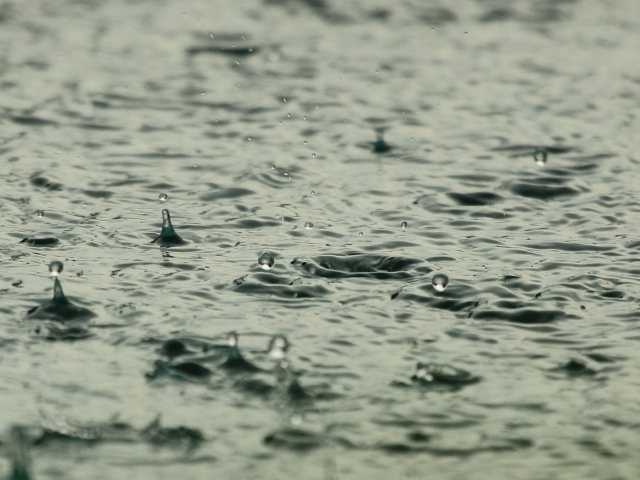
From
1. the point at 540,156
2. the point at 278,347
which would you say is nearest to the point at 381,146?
the point at 540,156

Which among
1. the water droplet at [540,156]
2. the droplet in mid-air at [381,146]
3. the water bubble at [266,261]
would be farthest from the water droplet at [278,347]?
the water droplet at [540,156]

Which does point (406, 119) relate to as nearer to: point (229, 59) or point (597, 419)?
point (229, 59)

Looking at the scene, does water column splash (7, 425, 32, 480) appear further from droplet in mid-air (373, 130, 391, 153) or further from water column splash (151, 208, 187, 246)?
droplet in mid-air (373, 130, 391, 153)

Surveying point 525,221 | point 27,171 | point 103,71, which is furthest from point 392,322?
point 103,71

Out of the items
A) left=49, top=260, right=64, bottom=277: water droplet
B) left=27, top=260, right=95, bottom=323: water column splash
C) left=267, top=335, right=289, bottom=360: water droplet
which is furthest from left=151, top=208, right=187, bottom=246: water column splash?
left=267, top=335, right=289, bottom=360: water droplet

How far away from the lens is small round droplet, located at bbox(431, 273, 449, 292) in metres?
5.22

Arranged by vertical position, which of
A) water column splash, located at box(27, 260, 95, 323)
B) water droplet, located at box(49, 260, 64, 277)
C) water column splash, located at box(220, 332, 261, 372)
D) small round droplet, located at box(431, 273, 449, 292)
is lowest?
water column splash, located at box(220, 332, 261, 372)

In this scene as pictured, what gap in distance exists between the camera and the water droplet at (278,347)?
447 centimetres

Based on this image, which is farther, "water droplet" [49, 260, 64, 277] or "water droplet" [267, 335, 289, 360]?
"water droplet" [49, 260, 64, 277]

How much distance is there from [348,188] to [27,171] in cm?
214

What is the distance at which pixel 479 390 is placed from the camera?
14.0ft

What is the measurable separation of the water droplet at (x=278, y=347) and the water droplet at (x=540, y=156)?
3.25 m

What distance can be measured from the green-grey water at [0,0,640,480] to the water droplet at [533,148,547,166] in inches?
1.6

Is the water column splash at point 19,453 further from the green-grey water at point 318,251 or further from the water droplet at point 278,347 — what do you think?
the water droplet at point 278,347
